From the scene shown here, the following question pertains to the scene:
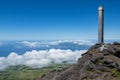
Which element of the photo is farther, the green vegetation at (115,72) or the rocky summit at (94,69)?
the rocky summit at (94,69)

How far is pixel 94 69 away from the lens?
48531mm

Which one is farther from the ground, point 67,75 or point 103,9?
point 103,9

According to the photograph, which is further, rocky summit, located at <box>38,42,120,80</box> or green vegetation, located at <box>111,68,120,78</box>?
rocky summit, located at <box>38,42,120,80</box>

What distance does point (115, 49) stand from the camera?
62281 millimetres

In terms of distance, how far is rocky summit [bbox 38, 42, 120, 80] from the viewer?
46.0 meters

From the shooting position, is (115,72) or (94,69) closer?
(115,72)

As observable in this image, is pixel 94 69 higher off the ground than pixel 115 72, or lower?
higher

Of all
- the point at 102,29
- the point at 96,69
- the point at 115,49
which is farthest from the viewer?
the point at 102,29

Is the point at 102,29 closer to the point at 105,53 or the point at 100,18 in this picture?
the point at 100,18

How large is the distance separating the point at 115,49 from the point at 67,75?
62.8 feet

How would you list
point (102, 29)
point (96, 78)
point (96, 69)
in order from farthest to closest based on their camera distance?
point (102, 29), point (96, 69), point (96, 78)

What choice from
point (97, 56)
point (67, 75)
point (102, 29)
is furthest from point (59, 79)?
point (102, 29)

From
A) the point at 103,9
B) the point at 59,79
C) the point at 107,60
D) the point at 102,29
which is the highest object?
the point at 103,9

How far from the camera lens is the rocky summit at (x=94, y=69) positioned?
4600 cm
